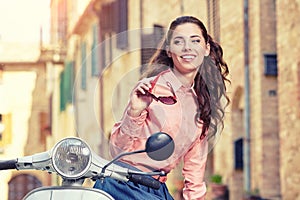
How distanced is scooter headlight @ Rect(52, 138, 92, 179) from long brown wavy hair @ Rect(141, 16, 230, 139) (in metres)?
0.56

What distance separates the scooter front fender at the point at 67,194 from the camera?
2982 mm

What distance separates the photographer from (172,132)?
331 centimetres

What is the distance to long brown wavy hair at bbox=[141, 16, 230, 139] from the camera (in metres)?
3.44

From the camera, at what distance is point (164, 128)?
129 inches

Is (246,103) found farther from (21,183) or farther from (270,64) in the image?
(21,183)

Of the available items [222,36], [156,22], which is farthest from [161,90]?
[156,22]

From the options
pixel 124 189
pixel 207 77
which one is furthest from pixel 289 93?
pixel 124 189

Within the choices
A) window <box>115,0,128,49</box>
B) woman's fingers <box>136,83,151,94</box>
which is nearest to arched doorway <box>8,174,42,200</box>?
window <box>115,0,128,49</box>

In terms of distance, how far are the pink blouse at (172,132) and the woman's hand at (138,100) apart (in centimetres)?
2

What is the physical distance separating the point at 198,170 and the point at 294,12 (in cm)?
720

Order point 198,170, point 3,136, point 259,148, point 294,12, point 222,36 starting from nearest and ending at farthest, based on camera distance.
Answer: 1. point 198,170
2. point 294,12
3. point 259,148
4. point 222,36
5. point 3,136

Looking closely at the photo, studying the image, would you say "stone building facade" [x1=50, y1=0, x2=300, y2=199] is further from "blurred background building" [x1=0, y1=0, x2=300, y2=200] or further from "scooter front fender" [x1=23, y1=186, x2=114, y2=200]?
"scooter front fender" [x1=23, y1=186, x2=114, y2=200]

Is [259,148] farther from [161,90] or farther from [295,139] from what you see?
[161,90]

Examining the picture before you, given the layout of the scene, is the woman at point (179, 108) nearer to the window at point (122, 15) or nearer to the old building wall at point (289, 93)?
the old building wall at point (289, 93)
